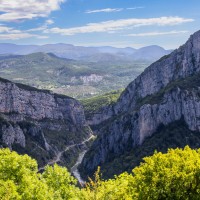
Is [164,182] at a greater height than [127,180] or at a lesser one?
greater

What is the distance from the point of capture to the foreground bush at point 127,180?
5553 centimetres

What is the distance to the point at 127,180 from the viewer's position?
68.7 m

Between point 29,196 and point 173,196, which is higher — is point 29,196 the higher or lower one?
the higher one

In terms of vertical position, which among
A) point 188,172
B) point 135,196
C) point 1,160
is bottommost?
point 135,196

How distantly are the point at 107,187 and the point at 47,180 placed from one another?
1003cm

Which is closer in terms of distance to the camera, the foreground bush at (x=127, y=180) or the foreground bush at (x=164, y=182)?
the foreground bush at (x=127, y=180)

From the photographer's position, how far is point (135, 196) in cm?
6356

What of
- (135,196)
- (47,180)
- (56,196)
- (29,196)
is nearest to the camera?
(29,196)

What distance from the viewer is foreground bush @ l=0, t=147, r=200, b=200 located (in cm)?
5553

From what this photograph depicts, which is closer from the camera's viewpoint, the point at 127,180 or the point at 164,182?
the point at 164,182

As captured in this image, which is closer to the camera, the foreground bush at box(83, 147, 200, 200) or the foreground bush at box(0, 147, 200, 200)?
the foreground bush at box(0, 147, 200, 200)

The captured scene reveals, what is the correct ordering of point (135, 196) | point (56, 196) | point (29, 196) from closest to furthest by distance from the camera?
point (29, 196) → point (56, 196) → point (135, 196)

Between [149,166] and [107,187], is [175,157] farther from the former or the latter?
[107,187]

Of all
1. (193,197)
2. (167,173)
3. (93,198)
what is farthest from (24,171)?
(193,197)
